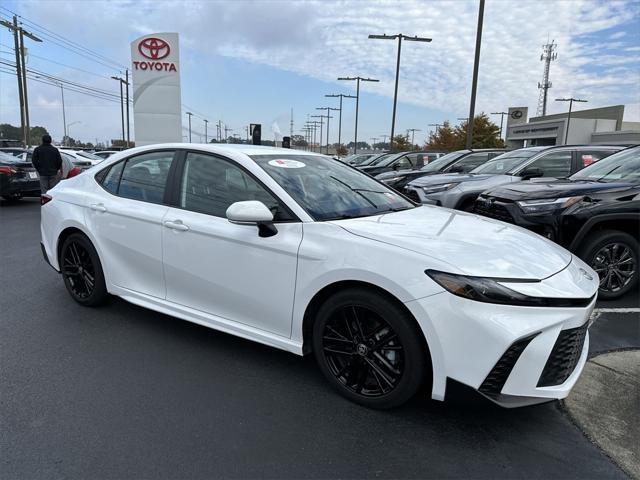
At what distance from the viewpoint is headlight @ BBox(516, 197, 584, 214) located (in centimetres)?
477

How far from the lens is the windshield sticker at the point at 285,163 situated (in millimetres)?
3414

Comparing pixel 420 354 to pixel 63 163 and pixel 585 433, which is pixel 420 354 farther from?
pixel 63 163

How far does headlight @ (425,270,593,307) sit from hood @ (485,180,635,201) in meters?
2.87

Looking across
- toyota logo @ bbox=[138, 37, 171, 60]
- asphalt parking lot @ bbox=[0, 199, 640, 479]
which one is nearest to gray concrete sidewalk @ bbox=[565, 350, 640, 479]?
asphalt parking lot @ bbox=[0, 199, 640, 479]

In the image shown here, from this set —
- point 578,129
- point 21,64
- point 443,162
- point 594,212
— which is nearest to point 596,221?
point 594,212

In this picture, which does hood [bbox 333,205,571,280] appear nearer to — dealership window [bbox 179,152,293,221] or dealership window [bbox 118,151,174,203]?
dealership window [bbox 179,152,293,221]

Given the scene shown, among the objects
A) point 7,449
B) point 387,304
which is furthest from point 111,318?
point 387,304

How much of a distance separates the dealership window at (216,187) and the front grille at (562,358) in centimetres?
177

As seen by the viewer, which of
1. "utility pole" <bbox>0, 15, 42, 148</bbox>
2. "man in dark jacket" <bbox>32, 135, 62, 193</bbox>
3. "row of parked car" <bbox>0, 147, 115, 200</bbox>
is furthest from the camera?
"utility pole" <bbox>0, 15, 42, 148</bbox>

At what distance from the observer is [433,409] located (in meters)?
2.81

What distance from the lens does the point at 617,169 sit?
5539 millimetres

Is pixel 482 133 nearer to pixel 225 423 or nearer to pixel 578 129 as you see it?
pixel 578 129

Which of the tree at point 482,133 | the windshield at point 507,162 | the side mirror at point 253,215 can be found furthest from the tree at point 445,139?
the side mirror at point 253,215

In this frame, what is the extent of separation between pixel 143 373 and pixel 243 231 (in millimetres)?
1204
